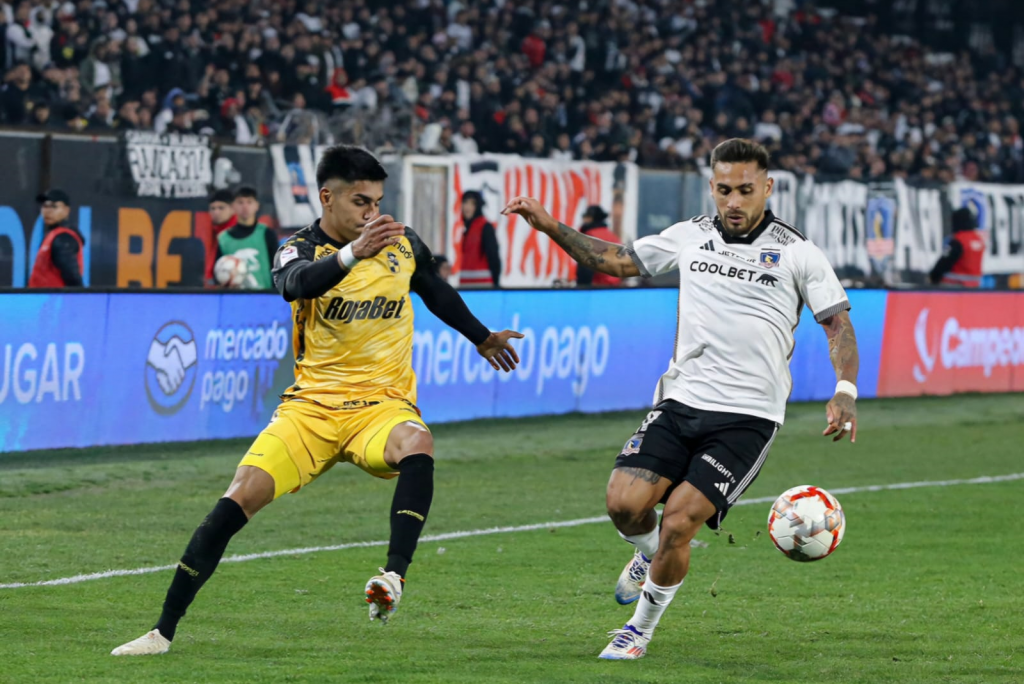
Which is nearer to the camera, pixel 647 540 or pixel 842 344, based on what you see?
pixel 842 344

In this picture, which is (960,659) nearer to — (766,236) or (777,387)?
(777,387)

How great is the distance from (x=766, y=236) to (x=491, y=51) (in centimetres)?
1915

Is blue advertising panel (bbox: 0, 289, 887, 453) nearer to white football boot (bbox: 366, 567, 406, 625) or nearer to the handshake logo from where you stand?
the handshake logo

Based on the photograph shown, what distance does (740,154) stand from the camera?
20.7 ft

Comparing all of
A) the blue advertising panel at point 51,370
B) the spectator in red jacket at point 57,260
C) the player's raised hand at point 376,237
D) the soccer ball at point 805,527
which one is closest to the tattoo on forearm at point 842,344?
the soccer ball at point 805,527

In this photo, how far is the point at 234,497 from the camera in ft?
19.3

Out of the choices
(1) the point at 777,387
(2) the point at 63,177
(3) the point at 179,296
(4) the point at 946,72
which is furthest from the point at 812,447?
(4) the point at 946,72

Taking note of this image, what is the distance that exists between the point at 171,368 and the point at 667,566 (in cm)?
728

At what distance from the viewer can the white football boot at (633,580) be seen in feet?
22.9

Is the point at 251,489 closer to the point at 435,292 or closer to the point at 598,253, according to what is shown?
the point at 435,292

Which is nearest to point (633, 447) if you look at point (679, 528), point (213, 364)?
point (679, 528)

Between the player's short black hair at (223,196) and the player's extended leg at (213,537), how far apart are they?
9051mm

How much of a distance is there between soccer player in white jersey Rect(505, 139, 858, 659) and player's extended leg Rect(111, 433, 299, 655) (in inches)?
53.5

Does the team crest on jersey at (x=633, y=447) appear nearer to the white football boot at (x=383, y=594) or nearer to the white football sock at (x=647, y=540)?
the white football sock at (x=647, y=540)
